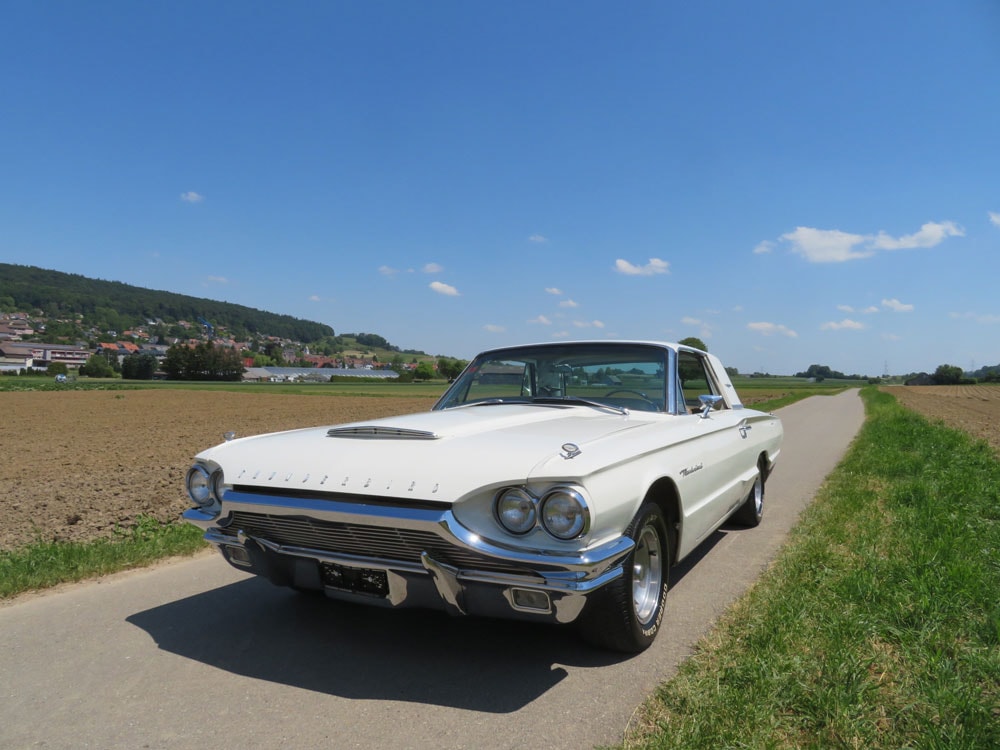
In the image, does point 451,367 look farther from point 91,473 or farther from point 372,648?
point 372,648

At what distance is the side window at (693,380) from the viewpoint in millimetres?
4434

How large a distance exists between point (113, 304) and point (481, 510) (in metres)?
199

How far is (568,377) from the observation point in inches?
177

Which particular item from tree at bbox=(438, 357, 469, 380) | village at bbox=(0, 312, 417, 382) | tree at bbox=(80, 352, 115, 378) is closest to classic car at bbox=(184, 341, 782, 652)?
tree at bbox=(438, 357, 469, 380)

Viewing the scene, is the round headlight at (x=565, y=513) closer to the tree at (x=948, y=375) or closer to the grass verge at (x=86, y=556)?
the grass verge at (x=86, y=556)

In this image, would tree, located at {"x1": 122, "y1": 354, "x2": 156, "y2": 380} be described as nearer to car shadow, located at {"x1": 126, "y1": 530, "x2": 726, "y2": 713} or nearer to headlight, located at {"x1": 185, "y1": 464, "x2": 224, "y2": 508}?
car shadow, located at {"x1": 126, "y1": 530, "x2": 726, "y2": 713}

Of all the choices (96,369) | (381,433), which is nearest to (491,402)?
(381,433)

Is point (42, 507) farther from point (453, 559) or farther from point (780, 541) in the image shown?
point (780, 541)

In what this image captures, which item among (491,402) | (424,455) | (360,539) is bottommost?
(360,539)

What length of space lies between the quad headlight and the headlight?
1521 millimetres

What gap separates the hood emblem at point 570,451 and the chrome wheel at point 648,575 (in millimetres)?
699

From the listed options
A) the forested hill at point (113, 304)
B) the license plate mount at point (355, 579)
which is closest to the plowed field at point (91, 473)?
the license plate mount at point (355, 579)

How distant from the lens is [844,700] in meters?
2.42

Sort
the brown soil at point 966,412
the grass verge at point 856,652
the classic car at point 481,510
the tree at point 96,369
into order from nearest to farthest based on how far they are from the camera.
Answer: the grass verge at point 856,652
the classic car at point 481,510
the brown soil at point 966,412
the tree at point 96,369
